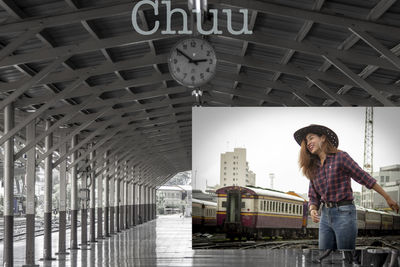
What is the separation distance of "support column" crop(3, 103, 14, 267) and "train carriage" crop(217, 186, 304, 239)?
238 inches

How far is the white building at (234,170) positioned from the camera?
1326 centimetres

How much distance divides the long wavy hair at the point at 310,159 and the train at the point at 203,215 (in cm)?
173

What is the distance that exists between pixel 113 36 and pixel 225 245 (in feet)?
16.5

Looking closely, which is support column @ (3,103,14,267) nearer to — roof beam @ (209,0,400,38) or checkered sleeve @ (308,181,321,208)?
roof beam @ (209,0,400,38)

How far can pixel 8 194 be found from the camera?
17.2 meters

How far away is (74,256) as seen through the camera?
21.9 m

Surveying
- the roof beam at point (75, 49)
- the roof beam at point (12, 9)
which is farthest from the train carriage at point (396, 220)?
the roof beam at point (12, 9)

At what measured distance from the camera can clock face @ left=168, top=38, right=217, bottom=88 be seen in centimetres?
1302

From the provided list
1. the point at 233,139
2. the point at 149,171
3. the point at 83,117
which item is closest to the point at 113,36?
the point at 233,139

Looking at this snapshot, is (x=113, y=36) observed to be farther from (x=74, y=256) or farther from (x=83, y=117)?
(x=74, y=256)

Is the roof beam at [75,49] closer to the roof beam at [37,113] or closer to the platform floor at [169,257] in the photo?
the roof beam at [37,113]

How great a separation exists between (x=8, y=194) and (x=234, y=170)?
6.45m

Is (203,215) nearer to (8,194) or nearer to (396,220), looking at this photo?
(396,220)

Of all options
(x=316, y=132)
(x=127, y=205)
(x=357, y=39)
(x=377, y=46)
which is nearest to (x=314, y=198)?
(x=316, y=132)
